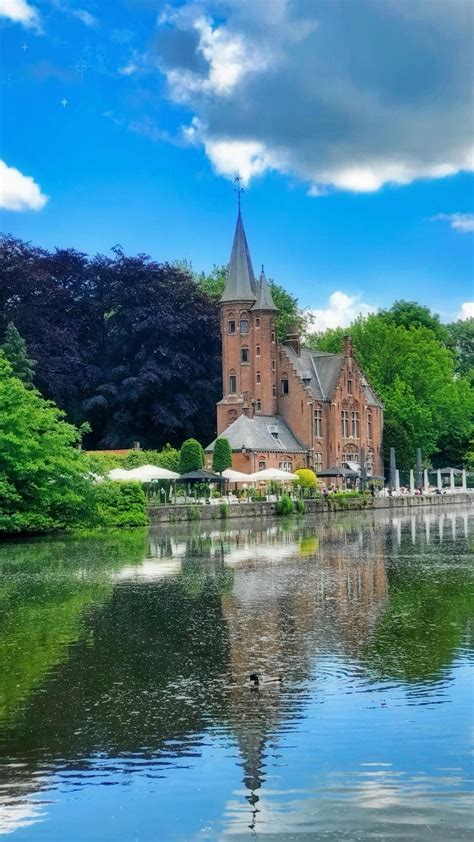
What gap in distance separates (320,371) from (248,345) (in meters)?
7.32

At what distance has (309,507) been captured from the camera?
57.1m

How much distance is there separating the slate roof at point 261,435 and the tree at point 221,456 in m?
3.74

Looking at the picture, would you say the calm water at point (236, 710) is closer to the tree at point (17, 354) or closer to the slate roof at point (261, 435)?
the tree at point (17, 354)

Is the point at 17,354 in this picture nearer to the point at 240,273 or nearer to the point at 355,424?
the point at 240,273

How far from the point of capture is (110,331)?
73.7 m

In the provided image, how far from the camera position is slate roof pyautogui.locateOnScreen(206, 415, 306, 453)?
6662 cm

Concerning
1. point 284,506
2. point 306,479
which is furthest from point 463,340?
point 284,506

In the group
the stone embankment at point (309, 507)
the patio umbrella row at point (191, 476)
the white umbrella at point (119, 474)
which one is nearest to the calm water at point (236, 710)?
the stone embankment at point (309, 507)

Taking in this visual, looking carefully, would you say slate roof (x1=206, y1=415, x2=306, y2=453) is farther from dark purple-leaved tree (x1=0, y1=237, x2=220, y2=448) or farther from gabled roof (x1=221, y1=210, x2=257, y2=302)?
gabled roof (x1=221, y1=210, x2=257, y2=302)

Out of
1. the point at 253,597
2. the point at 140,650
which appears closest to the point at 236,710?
the point at 140,650

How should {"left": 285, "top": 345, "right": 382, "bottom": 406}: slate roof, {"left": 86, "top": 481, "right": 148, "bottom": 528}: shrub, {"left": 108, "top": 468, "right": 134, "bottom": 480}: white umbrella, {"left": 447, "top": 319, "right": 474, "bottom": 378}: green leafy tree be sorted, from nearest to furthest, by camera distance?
{"left": 86, "top": 481, "right": 148, "bottom": 528}: shrub
{"left": 108, "top": 468, "right": 134, "bottom": 480}: white umbrella
{"left": 285, "top": 345, "right": 382, "bottom": 406}: slate roof
{"left": 447, "top": 319, "right": 474, "bottom": 378}: green leafy tree

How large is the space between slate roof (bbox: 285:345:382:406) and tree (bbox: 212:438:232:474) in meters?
12.8

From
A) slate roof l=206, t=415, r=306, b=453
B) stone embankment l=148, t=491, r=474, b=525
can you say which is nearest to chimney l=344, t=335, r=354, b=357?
slate roof l=206, t=415, r=306, b=453

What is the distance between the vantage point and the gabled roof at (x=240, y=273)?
72.6m
